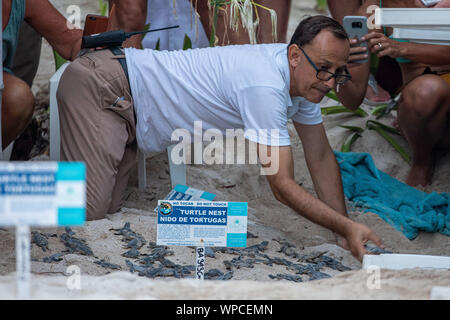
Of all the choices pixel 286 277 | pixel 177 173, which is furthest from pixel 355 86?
pixel 286 277

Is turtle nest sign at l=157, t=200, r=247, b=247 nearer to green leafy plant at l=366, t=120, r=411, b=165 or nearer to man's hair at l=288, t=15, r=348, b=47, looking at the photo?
man's hair at l=288, t=15, r=348, b=47

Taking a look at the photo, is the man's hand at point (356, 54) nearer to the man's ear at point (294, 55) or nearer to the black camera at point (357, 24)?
the black camera at point (357, 24)

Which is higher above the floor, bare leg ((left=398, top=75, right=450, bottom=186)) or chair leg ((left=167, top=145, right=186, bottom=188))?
bare leg ((left=398, top=75, right=450, bottom=186))

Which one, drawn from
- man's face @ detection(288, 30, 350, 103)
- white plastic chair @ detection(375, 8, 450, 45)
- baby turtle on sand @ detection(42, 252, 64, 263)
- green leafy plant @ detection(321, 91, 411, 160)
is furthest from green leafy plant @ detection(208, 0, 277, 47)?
baby turtle on sand @ detection(42, 252, 64, 263)

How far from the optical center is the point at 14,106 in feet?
8.71

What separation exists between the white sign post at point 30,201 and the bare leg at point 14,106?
146cm

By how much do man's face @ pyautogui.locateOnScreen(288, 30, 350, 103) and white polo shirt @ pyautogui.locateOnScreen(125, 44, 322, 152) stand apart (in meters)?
0.04

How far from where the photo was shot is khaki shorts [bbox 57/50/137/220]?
2.64 metres

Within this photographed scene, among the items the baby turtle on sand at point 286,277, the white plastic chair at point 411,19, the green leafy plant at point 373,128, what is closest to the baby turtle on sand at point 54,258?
the baby turtle on sand at point 286,277

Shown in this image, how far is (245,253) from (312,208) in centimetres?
31

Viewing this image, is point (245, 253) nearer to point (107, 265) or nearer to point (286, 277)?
point (286, 277)

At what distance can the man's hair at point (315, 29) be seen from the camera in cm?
238
